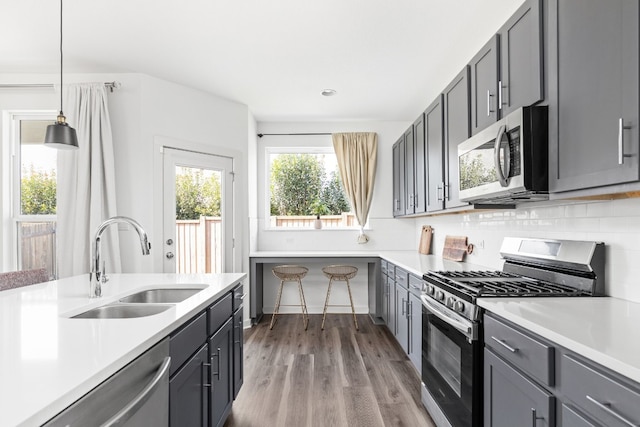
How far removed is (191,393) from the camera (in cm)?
155

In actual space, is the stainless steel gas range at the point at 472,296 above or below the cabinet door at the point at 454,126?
below

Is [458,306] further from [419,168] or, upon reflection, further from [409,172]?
[409,172]

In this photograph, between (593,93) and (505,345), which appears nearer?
(593,93)

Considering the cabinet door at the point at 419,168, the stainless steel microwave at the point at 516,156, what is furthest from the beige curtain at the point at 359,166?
the stainless steel microwave at the point at 516,156

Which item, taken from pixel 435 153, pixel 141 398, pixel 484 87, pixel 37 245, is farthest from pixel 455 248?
pixel 37 245

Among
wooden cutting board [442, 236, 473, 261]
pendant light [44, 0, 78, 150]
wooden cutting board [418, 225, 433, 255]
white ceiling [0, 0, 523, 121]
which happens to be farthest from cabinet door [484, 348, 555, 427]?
wooden cutting board [418, 225, 433, 255]

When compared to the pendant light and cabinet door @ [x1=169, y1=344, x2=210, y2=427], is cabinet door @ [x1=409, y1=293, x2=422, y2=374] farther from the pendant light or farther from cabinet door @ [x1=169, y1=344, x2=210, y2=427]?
the pendant light

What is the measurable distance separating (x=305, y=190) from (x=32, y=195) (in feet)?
10.3

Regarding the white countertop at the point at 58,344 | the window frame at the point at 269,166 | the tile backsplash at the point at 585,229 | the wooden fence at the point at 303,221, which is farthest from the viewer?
the wooden fence at the point at 303,221

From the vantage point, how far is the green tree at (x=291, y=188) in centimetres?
520

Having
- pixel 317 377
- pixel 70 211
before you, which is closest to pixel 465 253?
pixel 317 377

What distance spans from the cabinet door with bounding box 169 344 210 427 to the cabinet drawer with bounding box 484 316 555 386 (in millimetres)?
1313

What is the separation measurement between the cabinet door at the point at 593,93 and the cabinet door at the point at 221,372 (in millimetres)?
1800

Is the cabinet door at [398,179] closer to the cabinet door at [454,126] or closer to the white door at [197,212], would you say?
the cabinet door at [454,126]
